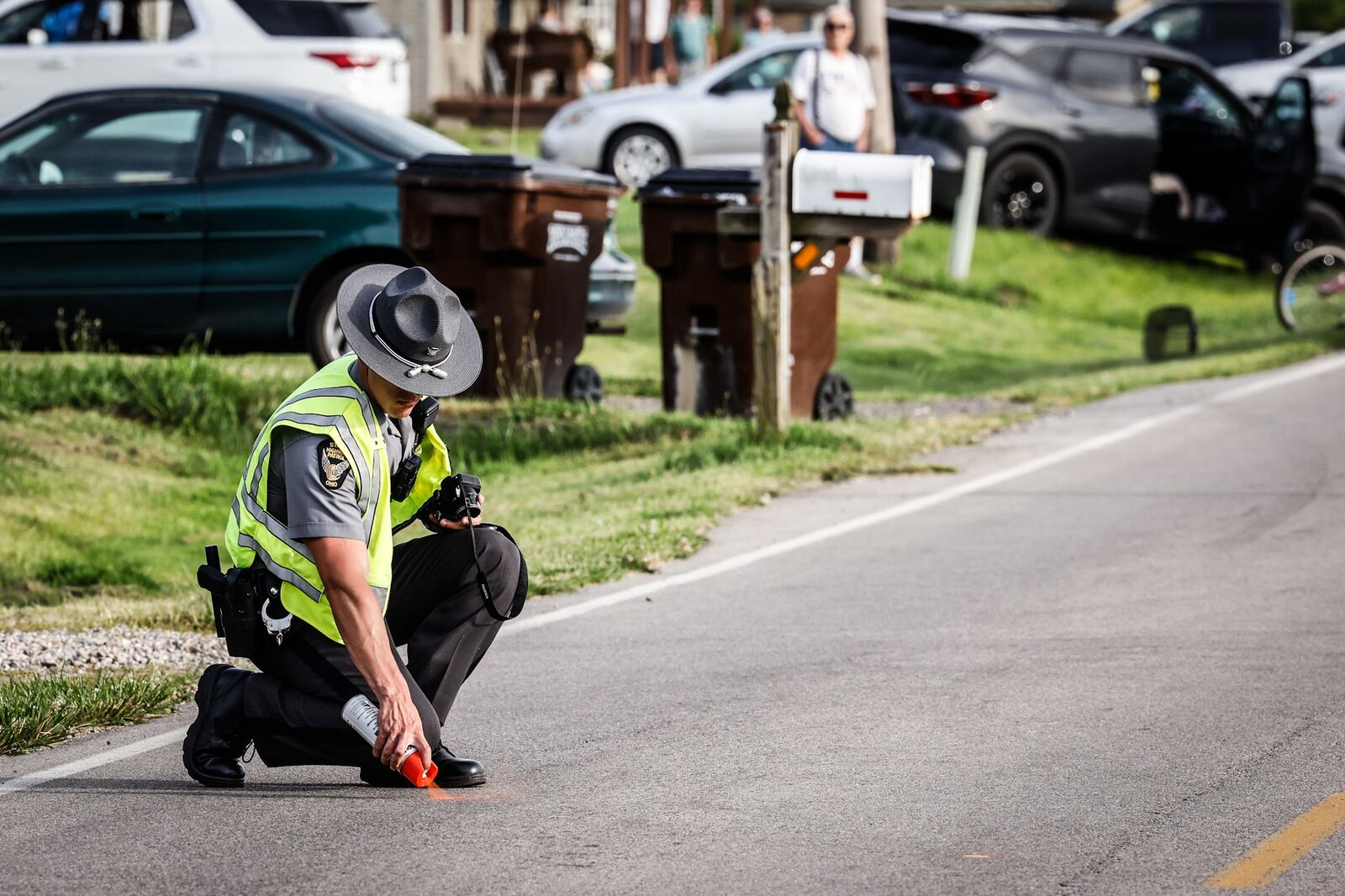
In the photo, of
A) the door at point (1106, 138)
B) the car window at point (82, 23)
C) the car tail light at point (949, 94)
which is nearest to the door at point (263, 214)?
the car window at point (82, 23)

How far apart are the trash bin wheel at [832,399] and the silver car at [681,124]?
8.00m

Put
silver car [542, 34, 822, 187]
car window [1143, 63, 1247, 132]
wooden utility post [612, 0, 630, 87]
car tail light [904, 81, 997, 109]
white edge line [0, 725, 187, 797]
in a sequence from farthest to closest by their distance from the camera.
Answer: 1. wooden utility post [612, 0, 630, 87]
2. silver car [542, 34, 822, 187]
3. car window [1143, 63, 1247, 132]
4. car tail light [904, 81, 997, 109]
5. white edge line [0, 725, 187, 797]

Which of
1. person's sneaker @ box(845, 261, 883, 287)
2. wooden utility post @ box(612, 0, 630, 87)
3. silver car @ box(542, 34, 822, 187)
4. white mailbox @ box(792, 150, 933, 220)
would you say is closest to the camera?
white mailbox @ box(792, 150, 933, 220)

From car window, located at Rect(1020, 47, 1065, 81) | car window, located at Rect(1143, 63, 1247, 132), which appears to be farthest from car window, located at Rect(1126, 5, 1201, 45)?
car window, located at Rect(1020, 47, 1065, 81)

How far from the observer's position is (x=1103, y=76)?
800 inches

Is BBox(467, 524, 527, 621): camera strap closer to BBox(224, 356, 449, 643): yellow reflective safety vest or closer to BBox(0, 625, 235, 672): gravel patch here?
BBox(224, 356, 449, 643): yellow reflective safety vest

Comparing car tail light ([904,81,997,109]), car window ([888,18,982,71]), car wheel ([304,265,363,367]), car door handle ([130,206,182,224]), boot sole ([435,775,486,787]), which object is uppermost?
car window ([888,18,982,71])

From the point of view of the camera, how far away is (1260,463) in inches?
418

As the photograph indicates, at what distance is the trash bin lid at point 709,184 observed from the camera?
12.0 meters

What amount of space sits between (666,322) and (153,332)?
320cm

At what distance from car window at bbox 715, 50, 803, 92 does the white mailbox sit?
994 centimetres

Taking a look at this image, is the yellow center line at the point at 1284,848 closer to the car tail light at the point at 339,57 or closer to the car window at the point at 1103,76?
the car tail light at the point at 339,57

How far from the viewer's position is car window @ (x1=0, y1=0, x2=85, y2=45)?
19094 mm

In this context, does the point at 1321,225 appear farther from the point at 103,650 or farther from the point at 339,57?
the point at 103,650
